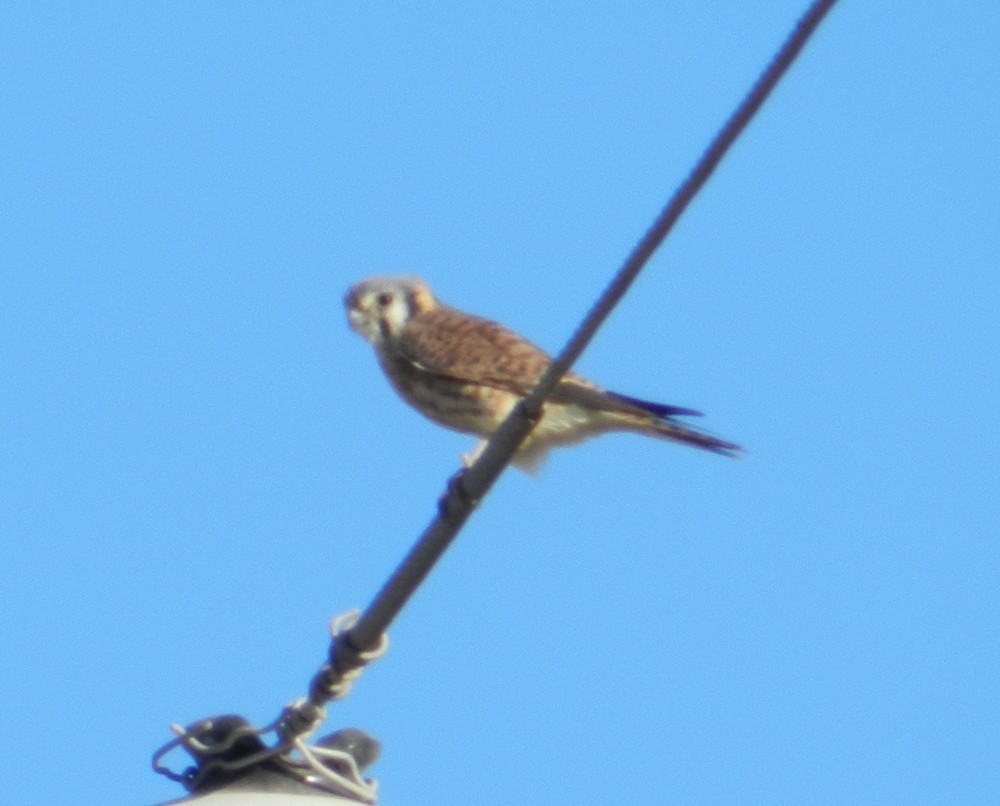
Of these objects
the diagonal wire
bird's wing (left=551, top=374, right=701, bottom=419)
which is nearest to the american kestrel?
bird's wing (left=551, top=374, right=701, bottom=419)

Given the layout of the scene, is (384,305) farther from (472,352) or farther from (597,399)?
(597,399)

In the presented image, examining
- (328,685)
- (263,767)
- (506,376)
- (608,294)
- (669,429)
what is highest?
(506,376)

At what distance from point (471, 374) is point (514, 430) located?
3.25 metres

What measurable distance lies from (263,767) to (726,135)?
4.71 feet

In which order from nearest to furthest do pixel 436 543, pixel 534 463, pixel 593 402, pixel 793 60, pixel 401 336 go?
pixel 793 60 → pixel 436 543 → pixel 593 402 → pixel 534 463 → pixel 401 336

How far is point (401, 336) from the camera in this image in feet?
23.9

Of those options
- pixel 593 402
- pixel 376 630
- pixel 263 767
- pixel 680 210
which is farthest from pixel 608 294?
pixel 593 402

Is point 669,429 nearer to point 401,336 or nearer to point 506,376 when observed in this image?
point 506,376

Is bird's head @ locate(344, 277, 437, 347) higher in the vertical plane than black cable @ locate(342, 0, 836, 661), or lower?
higher

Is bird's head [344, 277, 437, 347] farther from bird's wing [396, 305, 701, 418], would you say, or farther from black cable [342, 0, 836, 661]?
black cable [342, 0, 836, 661]

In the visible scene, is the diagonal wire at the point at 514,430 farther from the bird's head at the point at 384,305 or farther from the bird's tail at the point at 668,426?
the bird's head at the point at 384,305

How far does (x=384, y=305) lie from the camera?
7527mm

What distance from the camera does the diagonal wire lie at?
111 inches

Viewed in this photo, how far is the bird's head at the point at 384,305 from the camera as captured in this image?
7423mm
